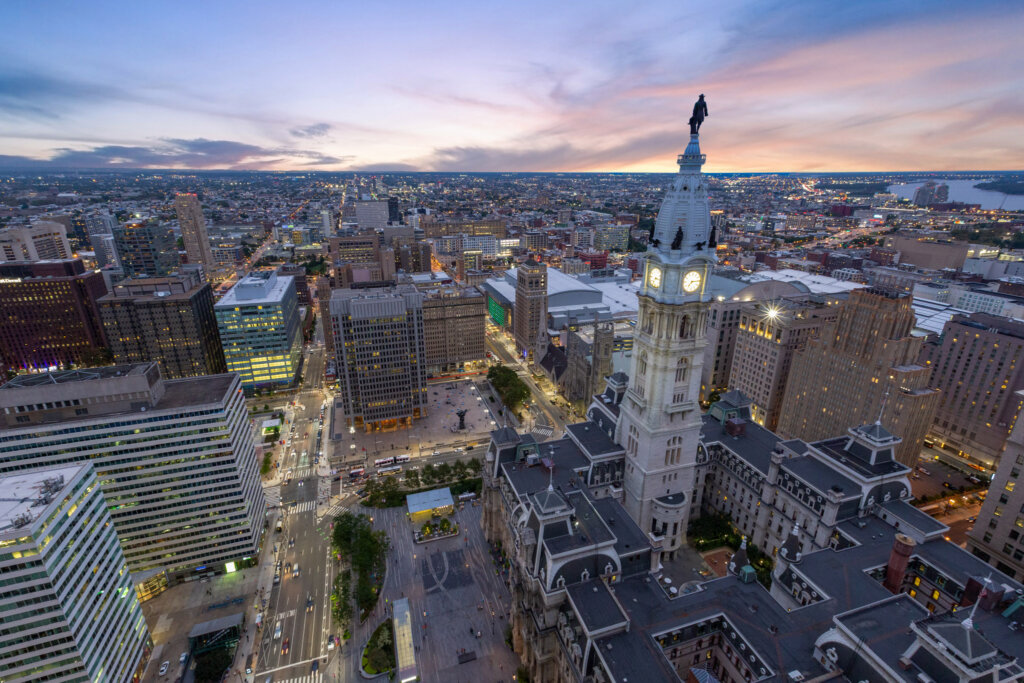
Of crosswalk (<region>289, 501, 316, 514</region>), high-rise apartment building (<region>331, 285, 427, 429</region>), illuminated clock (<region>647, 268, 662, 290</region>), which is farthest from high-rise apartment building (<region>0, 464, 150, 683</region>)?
illuminated clock (<region>647, 268, 662, 290</region>)

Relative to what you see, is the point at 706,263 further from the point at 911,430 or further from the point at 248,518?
the point at 248,518

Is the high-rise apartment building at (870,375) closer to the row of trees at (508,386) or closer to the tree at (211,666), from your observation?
the row of trees at (508,386)

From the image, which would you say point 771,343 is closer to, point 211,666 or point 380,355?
point 380,355

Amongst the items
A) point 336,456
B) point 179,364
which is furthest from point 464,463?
point 179,364

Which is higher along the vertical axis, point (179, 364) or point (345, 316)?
point (345, 316)

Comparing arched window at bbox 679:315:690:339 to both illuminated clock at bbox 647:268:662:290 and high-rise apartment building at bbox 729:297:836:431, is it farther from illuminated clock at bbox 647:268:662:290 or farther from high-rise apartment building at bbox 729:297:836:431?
high-rise apartment building at bbox 729:297:836:431

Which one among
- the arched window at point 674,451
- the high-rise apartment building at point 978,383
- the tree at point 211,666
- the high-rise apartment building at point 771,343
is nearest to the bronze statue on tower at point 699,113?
the arched window at point 674,451
